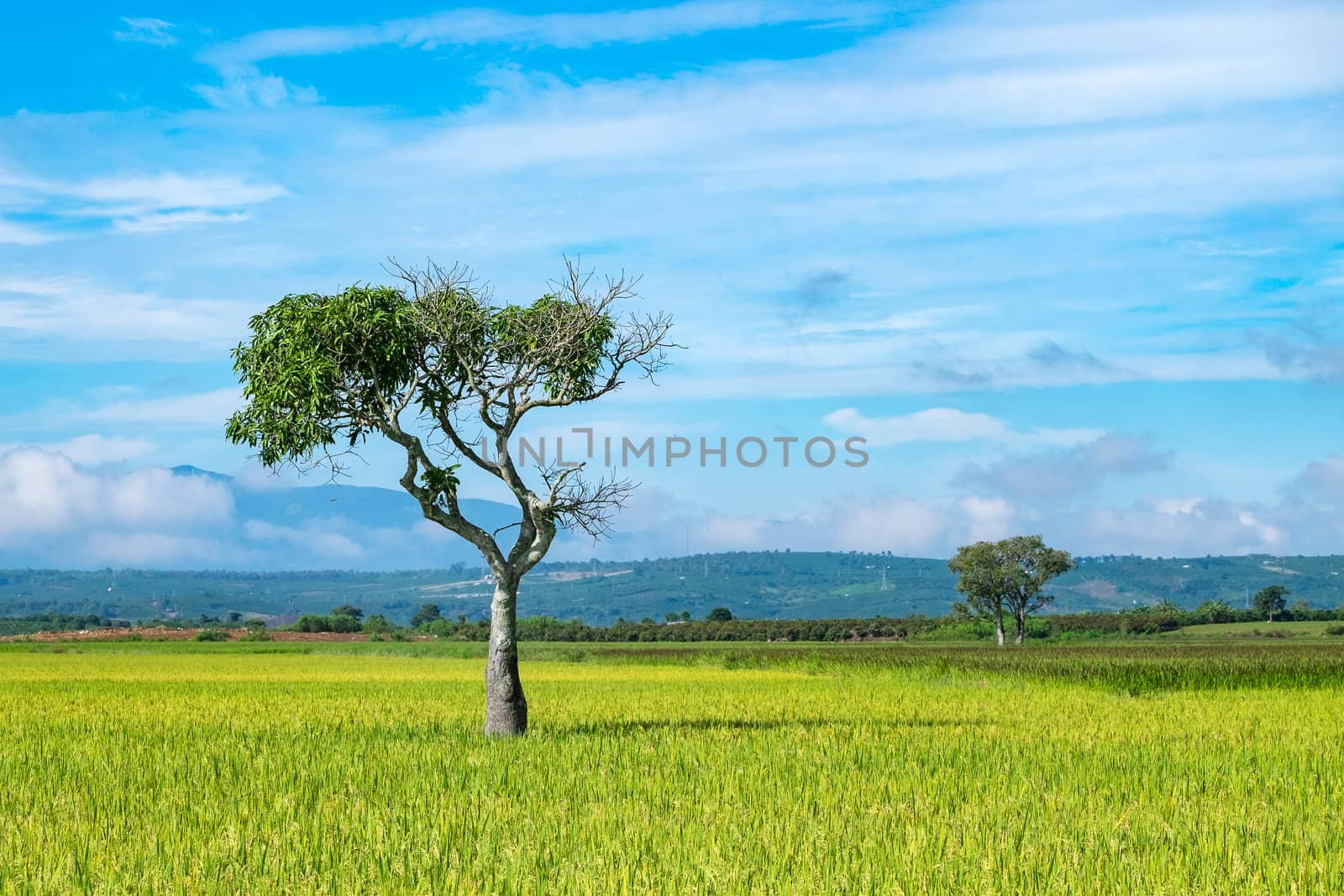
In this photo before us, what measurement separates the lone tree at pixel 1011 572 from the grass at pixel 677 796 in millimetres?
62195

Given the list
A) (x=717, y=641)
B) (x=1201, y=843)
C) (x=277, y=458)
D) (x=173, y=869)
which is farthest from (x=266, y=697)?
(x=717, y=641)

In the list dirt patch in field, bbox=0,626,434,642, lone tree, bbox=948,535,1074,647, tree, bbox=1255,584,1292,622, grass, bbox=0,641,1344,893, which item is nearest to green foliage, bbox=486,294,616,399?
grass, bbox=0,641,1344,893

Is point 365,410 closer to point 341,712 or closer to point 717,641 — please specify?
point 341,712

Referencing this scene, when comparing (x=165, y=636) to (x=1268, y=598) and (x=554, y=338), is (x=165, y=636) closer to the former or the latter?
(x=554, y=338)

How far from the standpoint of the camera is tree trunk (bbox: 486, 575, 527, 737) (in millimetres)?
20219

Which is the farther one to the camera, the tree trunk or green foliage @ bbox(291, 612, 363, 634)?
green foliage @ bbox(291, 612, 363, 634)

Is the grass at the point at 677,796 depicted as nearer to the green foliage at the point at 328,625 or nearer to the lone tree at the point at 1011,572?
the lone tree at the point at 1011,572

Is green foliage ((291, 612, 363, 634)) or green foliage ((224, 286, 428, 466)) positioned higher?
green foliage ((224, 286, 428, 466))

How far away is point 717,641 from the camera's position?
113 meters

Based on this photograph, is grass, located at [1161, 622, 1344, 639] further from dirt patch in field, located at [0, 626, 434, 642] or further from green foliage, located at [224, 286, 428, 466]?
green foliage, located at [224, 286, 428, 466]

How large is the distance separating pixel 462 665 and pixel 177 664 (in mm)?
12841

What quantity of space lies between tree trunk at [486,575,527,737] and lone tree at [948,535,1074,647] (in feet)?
250

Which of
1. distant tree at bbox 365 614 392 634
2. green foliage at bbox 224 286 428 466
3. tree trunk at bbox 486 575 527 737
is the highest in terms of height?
green foliage at bbox 224 286 428 466

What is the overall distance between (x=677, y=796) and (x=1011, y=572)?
83.1 m
